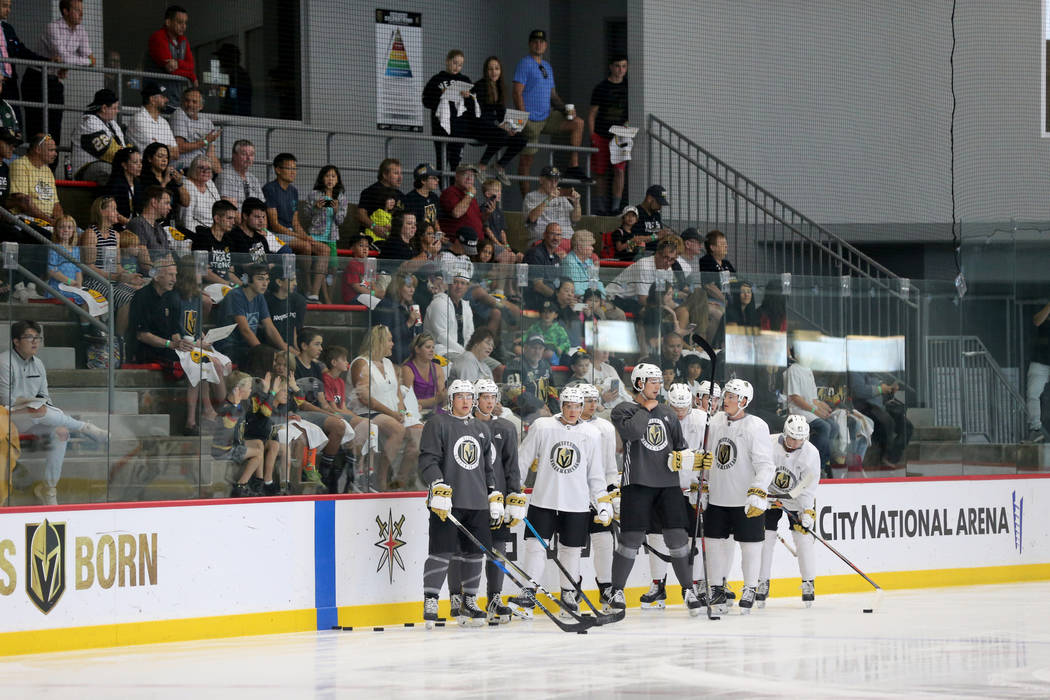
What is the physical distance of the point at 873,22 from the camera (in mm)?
15508

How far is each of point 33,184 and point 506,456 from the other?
3492 mm

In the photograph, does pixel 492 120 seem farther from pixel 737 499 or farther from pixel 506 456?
pixel 737 499

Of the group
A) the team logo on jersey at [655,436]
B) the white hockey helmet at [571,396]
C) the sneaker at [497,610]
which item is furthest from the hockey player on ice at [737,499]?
the sneaker at [497,610]

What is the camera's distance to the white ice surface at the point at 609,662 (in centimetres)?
651

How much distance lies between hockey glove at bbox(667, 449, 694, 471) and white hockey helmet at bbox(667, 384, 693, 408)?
0.47 m

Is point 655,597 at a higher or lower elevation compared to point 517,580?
lower

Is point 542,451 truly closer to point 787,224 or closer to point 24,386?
point 24,386

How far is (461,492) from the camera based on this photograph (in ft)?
28.5

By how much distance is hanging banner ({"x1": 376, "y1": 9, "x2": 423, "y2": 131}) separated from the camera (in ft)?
46.4

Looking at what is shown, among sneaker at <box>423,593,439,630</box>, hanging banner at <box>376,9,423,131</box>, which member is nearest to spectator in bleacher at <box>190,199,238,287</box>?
sneaker at <box>423,593,439,630</box>

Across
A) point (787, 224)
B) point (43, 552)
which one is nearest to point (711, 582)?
point (43, 552)

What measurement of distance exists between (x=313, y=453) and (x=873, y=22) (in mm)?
9087

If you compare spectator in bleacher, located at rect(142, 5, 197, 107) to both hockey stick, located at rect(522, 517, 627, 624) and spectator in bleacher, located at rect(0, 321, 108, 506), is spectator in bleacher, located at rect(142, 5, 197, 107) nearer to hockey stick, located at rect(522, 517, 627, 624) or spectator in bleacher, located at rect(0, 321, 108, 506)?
spectator in bleacher, located at rect(0, 321, 108, 506)

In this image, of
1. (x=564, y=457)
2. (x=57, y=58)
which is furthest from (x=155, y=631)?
(x=57, y=58)
